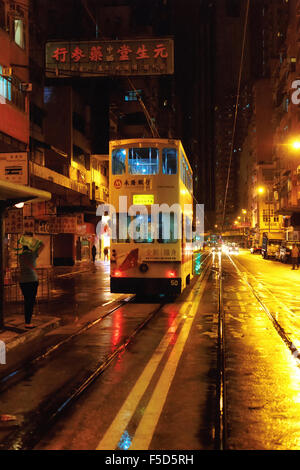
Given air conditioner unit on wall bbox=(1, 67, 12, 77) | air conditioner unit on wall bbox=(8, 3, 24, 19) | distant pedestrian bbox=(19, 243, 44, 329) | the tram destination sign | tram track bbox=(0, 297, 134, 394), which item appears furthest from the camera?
air conditioner unit on wall bbox=(8, 3, 24, 19)

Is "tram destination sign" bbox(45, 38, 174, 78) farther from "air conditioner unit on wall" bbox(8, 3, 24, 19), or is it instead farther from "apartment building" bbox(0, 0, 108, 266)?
"air conditioner unit on wall" bbox(8, 3, 24, 19)

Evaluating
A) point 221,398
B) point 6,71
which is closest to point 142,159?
point 221,398

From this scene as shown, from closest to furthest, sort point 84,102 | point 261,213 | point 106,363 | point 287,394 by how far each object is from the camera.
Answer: point 287,394
point 106,363
point 84,102
point 261,213

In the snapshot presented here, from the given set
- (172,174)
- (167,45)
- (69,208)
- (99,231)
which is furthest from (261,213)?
(172,174)

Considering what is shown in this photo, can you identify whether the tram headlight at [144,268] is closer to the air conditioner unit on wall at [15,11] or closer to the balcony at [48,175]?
the balcony at [48,175]

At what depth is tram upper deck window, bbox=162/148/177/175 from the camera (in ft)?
45.9

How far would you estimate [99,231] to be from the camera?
160 feet

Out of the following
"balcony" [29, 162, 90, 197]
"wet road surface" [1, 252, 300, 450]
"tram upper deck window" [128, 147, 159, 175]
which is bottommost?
"wet road surface" [1, 252, 300, 450]

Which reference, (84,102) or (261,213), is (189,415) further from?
(261,213)

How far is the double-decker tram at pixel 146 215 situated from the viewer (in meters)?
14.0

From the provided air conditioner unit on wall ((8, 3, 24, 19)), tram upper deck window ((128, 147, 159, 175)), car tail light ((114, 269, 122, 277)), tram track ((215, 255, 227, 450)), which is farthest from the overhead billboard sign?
air conditioner unit on wall ((8, 3, 24, 19))

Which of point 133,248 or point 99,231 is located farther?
point 99,231

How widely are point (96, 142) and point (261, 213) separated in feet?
189

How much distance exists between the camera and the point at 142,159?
14.0 metres
